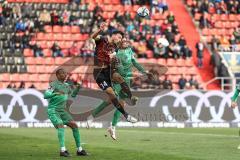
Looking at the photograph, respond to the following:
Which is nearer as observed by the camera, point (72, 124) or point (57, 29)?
point (72, 124)

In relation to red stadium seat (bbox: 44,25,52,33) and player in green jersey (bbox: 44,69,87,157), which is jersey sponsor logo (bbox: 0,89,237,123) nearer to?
red stadium seat (bbox: 44,25,52,33)

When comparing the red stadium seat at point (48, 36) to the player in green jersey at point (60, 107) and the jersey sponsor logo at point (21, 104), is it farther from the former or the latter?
the player in green jersey at point (60, 107)

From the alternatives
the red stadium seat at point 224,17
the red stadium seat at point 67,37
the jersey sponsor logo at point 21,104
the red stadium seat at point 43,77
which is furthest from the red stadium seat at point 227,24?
the jersey sponsor logo at point 21,104

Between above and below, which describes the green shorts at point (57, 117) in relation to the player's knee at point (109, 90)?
below

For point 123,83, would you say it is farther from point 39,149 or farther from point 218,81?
point 218,81

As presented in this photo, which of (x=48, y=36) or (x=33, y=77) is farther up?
(x=48, y=36)

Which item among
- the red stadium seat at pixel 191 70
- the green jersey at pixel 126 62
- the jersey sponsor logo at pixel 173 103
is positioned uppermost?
the green jersey at pixel 126 62

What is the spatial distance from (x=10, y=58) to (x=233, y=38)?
42.1ft

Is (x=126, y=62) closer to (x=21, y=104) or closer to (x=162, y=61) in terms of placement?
(x=21, y=104)

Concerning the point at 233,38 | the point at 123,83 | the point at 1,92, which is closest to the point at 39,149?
the point at 123,83

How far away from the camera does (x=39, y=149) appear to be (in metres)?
17.5

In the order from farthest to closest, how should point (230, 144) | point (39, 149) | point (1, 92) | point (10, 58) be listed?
1. point (10, 58)
2. point (1, 92)
3. point (230, 144)
4. point (39, 149)

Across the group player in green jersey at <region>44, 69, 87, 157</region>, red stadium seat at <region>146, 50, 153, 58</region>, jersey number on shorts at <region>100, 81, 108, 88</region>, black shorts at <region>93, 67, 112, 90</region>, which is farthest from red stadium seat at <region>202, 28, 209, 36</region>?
player in green jersey at <region>44, 69, 87, 157</region>

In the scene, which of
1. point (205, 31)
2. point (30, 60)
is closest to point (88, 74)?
point (30, 60)
